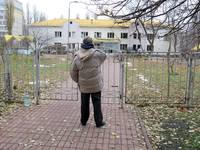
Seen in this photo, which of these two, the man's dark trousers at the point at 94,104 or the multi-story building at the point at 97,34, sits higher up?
the multi-story building at the point at 97,34

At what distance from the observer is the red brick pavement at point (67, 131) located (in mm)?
3557

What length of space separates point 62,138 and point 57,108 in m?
1.96

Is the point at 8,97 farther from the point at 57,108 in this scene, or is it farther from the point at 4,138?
the point at 4,138

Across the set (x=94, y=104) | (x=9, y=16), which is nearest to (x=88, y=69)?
(x=94, y=104)

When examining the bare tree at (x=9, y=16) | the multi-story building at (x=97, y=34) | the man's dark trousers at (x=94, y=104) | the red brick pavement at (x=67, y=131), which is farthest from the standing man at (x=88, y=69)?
the bare tree at (x=9, y=16)

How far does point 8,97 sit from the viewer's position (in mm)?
6137

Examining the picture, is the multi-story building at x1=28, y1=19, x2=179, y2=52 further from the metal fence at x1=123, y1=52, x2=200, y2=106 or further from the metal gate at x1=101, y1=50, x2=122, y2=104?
the metal fence at x1=123, y1=52, x2=200, y2=106

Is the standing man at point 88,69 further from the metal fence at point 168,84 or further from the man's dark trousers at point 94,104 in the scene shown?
the metal fence at point 168,84

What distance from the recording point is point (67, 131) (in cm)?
413

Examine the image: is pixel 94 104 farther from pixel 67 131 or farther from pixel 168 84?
pixel 168 84

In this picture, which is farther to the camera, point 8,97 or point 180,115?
point 8,97

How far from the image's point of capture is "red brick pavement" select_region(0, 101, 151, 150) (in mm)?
3557

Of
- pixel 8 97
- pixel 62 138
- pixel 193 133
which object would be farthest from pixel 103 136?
pixel 8 97

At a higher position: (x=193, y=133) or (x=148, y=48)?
(x=148, y=48)
